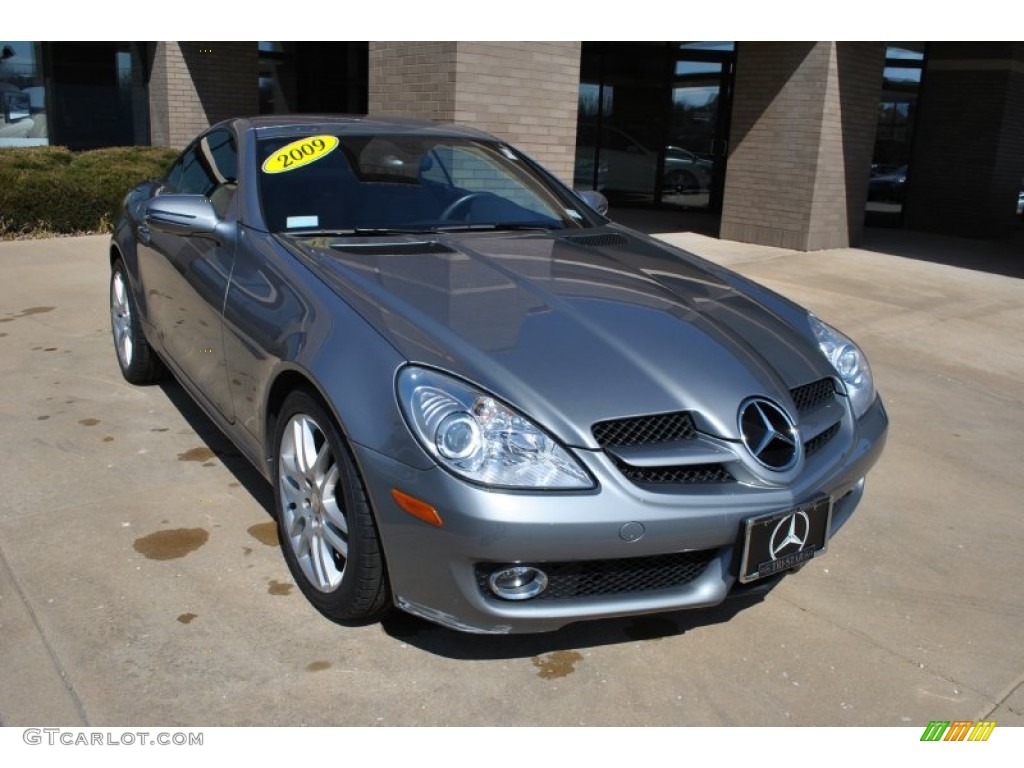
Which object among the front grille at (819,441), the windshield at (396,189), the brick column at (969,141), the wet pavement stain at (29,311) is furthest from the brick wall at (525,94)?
the brick column at (969,141)

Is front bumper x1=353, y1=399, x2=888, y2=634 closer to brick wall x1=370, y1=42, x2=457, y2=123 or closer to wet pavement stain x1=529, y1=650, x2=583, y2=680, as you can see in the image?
wet pavement stain x1=529, y1=650, x2=583, y2=680

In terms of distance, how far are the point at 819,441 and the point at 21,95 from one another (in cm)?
1498

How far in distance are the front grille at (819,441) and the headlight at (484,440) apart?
80 centimetres

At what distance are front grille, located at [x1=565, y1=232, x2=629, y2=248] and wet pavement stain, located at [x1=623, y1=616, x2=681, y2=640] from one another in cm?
149

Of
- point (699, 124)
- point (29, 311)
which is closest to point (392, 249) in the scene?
point (29, 311)

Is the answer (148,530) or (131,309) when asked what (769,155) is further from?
(148,530)

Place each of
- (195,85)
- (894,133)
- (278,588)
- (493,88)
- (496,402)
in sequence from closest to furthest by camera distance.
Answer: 1. (496,402)
2. (278,588)
3. (493,88)
4. (195,85)
5. (894,133)

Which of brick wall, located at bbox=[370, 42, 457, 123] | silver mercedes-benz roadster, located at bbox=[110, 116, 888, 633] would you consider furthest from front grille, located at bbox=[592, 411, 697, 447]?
brick wall, located at bbox=[370, 42, 457, 123]

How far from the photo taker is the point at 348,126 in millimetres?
4031

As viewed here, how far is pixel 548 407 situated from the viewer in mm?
2426

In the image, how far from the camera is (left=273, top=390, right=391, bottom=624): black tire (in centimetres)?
257

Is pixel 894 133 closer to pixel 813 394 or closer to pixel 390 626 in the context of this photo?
pixel 813 394

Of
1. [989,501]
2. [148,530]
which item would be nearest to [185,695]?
[148,530]

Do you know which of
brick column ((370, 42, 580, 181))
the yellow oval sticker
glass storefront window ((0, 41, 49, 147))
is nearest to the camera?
the yellow oval sticker
